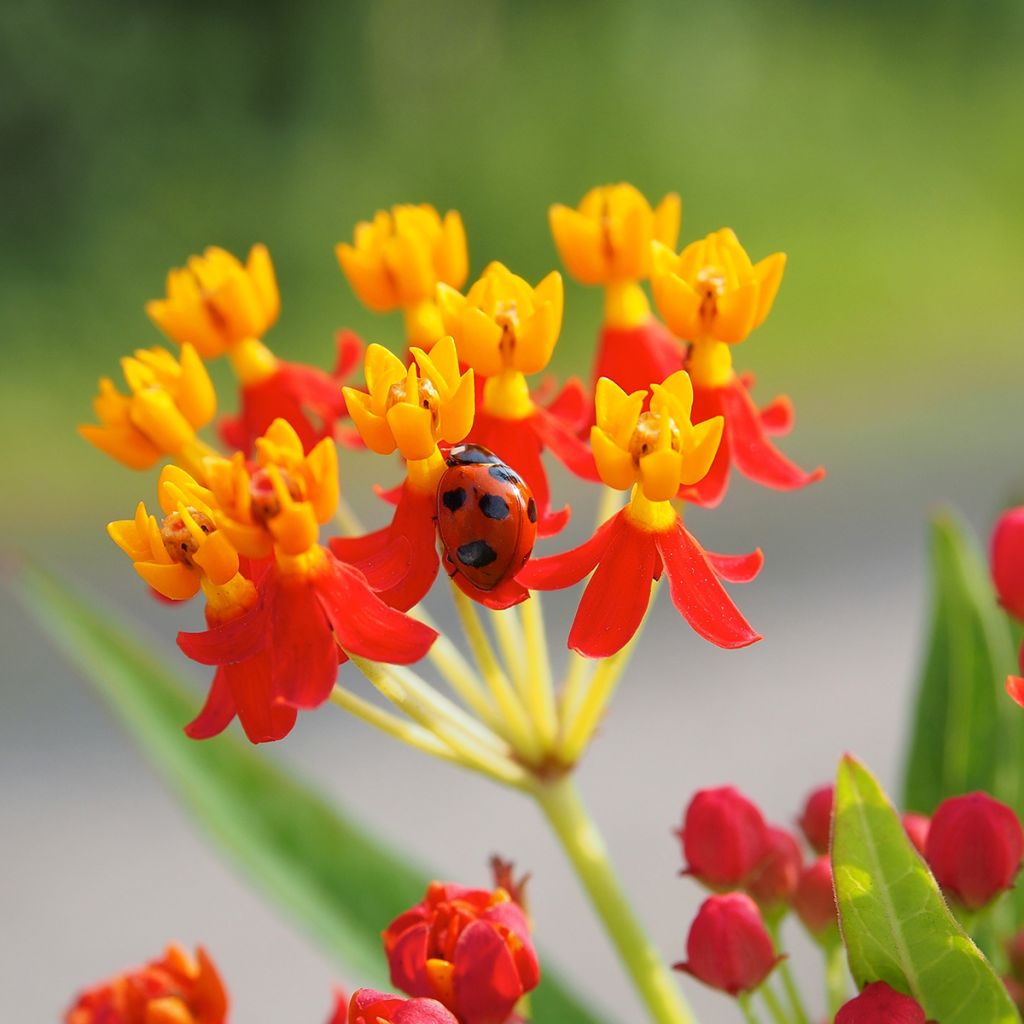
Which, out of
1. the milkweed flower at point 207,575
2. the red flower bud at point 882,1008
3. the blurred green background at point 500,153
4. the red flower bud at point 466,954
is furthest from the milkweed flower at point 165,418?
the blurred green background at point 500,153

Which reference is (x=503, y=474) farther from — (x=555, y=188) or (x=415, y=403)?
(x=555, y=188)

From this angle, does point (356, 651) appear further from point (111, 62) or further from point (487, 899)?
point (111, 62)

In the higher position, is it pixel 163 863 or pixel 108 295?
pixel 108 295

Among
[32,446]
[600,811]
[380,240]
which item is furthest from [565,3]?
[380,240]

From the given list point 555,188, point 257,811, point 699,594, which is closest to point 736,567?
point 699,594

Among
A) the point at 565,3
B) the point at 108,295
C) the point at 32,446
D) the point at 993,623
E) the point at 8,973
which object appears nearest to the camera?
the point at 993,623

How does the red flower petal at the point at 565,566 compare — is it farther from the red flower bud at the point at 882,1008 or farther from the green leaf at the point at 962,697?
the green leaf at the point at 962,697
